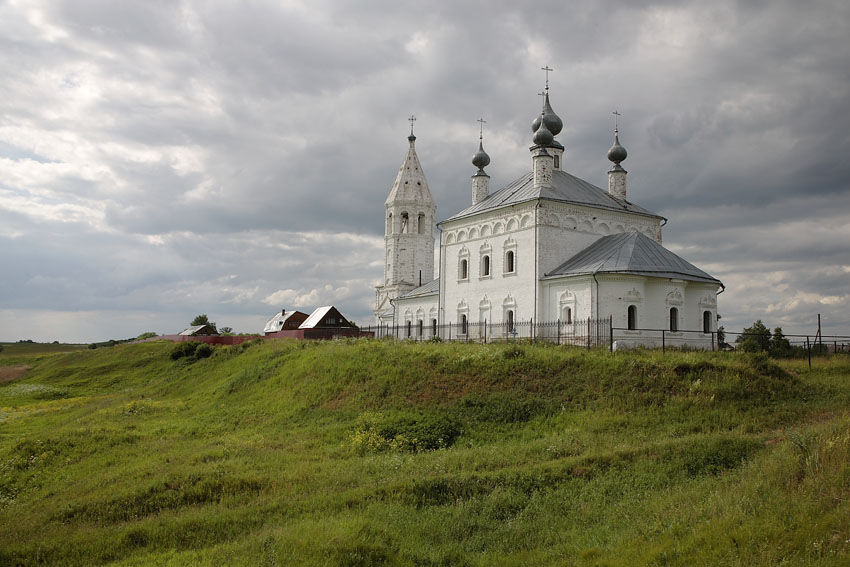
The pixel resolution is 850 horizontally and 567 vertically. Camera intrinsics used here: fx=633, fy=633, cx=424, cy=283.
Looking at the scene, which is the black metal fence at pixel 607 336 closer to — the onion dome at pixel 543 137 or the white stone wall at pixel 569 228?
the white stone wall at pixel 569 228

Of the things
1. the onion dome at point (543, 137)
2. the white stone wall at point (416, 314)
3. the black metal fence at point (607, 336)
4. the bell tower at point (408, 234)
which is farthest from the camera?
the bell tower at point (408, 234)

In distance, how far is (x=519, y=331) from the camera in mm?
29406

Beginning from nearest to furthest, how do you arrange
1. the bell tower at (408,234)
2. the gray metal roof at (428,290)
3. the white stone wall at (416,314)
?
the white stone wall at (416,314)
the gray metal roof at (428,290)
the bell tower at (408,234)

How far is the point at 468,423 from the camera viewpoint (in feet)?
51.2

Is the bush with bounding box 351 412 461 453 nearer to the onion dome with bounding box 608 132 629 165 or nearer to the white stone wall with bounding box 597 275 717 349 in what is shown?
the white stone wall with bounding box 597 275 717 349

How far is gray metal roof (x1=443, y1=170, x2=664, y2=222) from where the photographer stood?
2994 cm

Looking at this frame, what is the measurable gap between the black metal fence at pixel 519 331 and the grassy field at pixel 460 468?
5493 mm

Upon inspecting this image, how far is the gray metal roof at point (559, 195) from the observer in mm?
29938

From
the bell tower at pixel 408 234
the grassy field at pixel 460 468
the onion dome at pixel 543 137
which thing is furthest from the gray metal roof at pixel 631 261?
the bell tower at pixel 408 234

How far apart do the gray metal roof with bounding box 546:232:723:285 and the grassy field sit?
21.4 ft

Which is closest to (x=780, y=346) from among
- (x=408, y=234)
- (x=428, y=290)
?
(x=428, y=290)

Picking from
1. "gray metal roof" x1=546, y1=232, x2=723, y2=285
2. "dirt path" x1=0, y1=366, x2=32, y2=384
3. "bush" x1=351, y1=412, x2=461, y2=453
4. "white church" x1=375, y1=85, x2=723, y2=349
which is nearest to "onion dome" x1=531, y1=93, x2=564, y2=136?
"white church" x1=375, y1=85, x2=723, y2=349

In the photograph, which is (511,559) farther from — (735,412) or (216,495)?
(735,412)

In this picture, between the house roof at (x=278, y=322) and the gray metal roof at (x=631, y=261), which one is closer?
the gray metal roof at (x=631, y=261)
